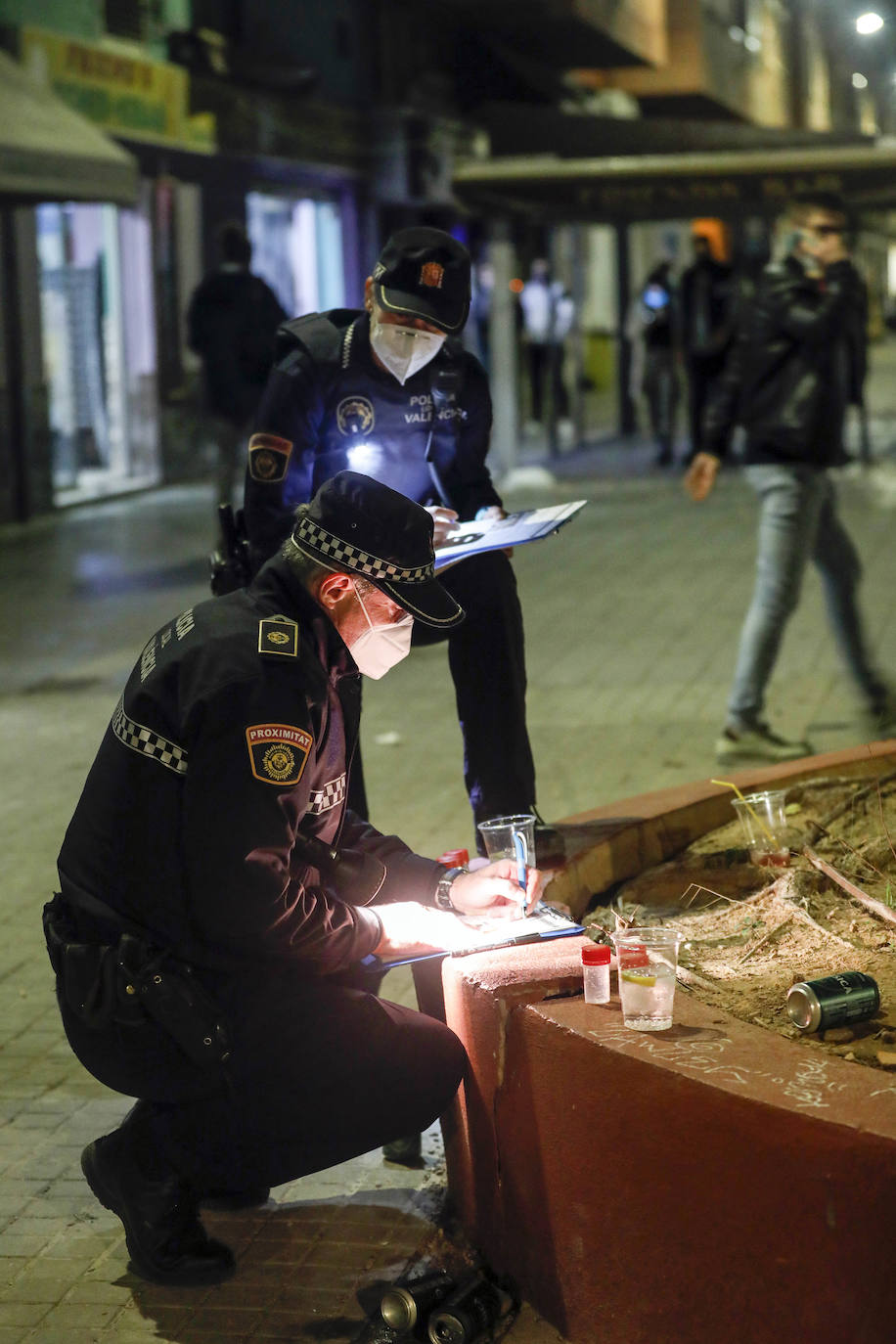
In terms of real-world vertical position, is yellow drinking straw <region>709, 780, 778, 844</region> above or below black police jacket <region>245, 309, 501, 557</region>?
below

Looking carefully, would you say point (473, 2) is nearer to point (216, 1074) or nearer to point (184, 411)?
point (184, 411)

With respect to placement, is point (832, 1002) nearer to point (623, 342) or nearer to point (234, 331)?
point (234, 331)

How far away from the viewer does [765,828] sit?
4547mm

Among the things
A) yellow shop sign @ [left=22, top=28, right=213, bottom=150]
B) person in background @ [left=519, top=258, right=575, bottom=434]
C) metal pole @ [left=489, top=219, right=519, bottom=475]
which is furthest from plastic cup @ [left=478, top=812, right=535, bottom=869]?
person in background @ [left=519, top=258, right=575, bottom=434]

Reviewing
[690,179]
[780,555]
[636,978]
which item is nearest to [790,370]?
[780,555]

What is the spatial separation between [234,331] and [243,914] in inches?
382

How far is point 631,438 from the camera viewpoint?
76.0 feet

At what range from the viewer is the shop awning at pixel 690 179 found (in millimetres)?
14906

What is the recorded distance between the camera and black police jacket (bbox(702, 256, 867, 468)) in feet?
22.6

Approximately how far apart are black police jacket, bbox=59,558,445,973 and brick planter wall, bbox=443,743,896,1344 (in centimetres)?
40

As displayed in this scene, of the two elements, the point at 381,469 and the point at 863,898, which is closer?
the point at 863,898

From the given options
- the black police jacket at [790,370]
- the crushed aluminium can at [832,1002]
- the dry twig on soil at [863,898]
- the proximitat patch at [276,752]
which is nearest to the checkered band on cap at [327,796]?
the proximitat patch at [276,752]

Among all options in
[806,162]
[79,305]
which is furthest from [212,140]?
[806,162]

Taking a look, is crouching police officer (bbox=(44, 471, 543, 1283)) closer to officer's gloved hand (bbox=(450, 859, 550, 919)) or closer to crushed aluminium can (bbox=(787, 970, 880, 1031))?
officer's gloved hand (bbox=(450, 859, 550, 919))
